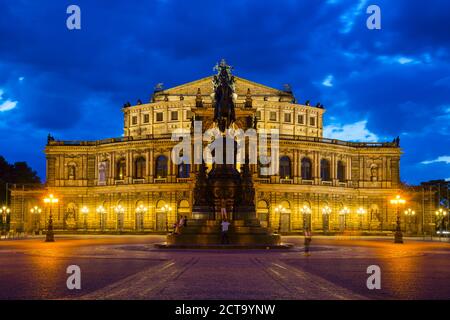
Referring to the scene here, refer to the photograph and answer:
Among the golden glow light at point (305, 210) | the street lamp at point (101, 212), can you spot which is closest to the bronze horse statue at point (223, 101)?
the golden glow light at point (305, 210)

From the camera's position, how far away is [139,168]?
10350 centimetres

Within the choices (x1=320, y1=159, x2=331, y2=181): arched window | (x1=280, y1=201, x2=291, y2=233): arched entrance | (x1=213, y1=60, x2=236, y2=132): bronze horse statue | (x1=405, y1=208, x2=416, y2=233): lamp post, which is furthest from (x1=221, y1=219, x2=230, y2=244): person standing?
(x1=405, y1=208, x2=416, y2=233): lamp post

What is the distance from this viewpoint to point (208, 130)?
307ft

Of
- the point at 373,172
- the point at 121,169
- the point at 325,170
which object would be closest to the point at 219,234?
the point at 325,170

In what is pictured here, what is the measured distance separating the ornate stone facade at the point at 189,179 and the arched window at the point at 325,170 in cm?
16

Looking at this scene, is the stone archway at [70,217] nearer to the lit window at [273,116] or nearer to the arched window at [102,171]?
the arched window at [102,171]

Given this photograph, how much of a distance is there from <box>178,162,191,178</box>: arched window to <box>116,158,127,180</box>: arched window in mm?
9487

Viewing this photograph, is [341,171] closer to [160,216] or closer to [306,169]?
[306,169]

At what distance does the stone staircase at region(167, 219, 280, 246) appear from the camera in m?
40.7

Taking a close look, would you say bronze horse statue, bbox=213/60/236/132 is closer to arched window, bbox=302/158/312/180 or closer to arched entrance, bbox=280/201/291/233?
arched entrance, bbox=280/201/291/233

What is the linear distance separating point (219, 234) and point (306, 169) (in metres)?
63.1

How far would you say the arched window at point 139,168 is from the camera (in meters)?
103
